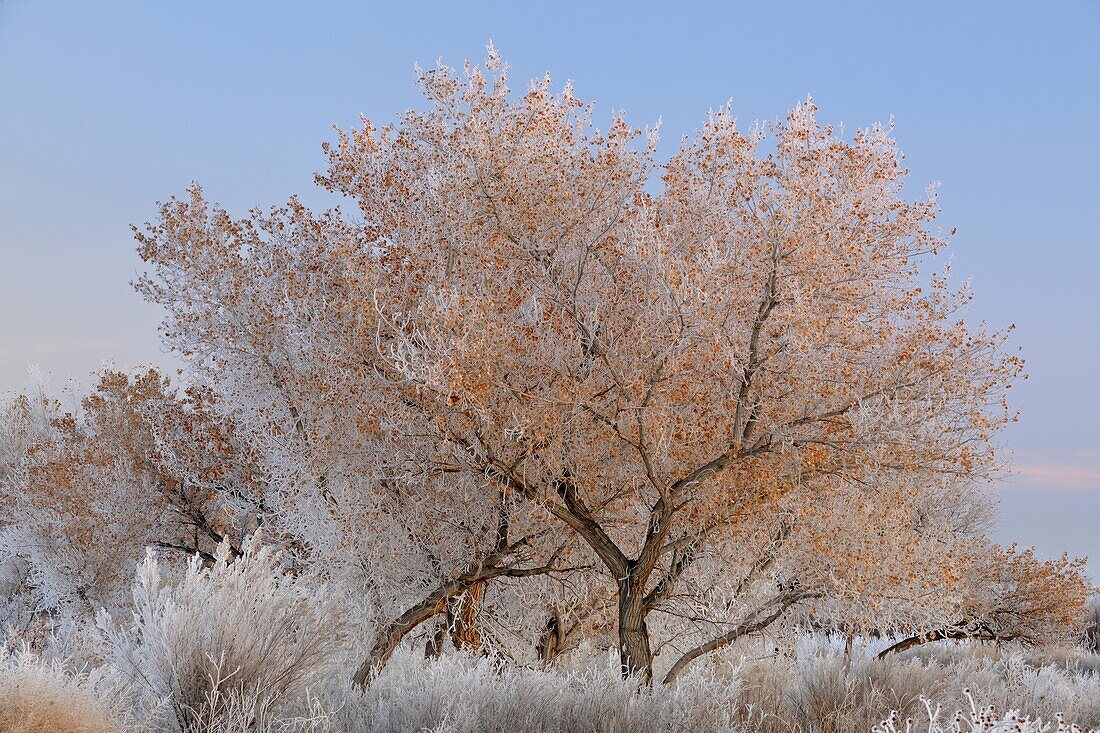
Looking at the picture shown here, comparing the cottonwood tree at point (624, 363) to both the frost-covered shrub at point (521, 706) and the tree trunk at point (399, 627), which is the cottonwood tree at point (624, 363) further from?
the frost-covered shrub at point (521, 706)

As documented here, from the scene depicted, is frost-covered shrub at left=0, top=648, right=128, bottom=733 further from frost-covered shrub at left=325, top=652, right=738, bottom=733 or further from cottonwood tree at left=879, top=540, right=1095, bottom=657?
cottonwood tree at left=879, top=540, right=1095, bottom=657

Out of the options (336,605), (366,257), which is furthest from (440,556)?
(336,605)

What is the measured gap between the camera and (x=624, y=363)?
1020cm

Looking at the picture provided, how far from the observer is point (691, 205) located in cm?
1083

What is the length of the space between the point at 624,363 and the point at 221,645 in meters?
5.13

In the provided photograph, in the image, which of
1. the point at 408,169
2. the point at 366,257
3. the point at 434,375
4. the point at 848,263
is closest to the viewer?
Result: the point at 434,375

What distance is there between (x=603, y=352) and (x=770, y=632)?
230 inches

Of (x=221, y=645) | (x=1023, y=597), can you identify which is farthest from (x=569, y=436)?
(x=1023, y=597)

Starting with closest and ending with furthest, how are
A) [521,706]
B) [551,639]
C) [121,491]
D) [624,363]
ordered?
[521,706] < [624,363] < [551,639] < [121,491]

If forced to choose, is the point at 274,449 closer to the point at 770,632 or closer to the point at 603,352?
the point at 603,352

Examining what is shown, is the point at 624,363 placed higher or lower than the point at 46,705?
higher

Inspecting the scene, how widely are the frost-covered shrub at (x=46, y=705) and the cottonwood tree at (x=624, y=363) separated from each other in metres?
3.88

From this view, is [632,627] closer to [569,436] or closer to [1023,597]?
[569,436]

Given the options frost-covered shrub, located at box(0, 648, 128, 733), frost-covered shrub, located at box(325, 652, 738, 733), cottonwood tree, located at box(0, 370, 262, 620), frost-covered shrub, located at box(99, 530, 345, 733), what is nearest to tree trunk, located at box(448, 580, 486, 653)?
cottonwood tree, located at box(0, 370, 262, 620)
